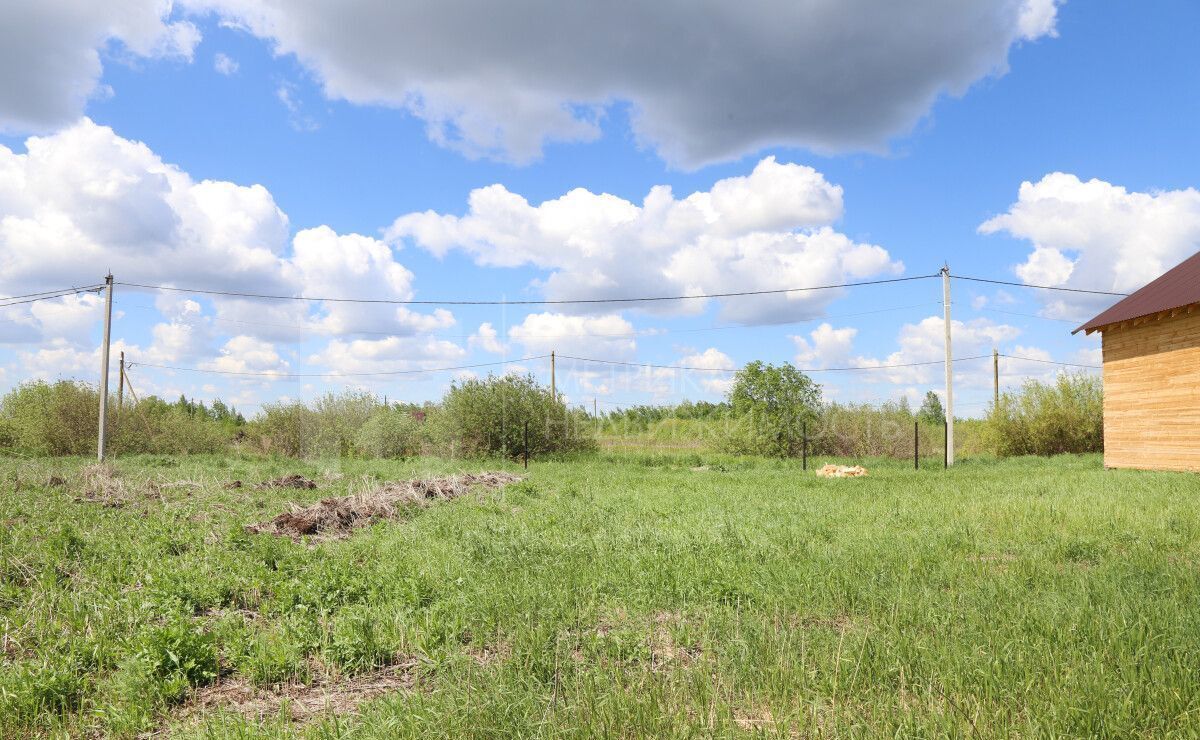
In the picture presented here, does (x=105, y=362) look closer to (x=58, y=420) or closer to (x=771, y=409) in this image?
(x=58, y=420)

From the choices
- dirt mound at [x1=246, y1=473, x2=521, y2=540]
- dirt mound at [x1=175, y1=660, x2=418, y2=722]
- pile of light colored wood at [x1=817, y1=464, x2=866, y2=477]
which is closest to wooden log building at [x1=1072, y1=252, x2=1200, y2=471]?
pile of light colored wood at [x1=817, y1=464, x2=866, y2=477]

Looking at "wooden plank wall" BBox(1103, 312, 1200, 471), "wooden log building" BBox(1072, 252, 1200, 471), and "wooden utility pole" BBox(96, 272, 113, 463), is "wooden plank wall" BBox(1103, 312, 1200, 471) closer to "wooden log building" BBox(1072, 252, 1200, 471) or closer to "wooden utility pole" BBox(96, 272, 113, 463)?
"wooden log building" BBox(1072, 252, 1200, 471)

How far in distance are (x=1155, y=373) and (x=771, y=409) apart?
47.1ft

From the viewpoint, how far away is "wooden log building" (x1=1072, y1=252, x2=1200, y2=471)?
17.0 meters

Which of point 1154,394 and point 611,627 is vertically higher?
point 1154,394

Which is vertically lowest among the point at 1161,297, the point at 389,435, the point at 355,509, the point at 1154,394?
the point at 355,509

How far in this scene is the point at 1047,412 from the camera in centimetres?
2994

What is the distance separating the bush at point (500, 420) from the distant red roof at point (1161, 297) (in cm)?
1815

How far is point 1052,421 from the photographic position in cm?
2981

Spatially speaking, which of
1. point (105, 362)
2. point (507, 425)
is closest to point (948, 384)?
point (507, 425)

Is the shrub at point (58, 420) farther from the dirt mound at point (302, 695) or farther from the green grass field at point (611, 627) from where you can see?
the dirt mound at point (302, 695)

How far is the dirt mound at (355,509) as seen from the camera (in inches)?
367

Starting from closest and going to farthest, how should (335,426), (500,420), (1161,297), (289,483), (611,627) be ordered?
(611,627) → (289,483) → (1161,297) → (500,420) → (335,426)

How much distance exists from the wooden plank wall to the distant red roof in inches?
17.8
